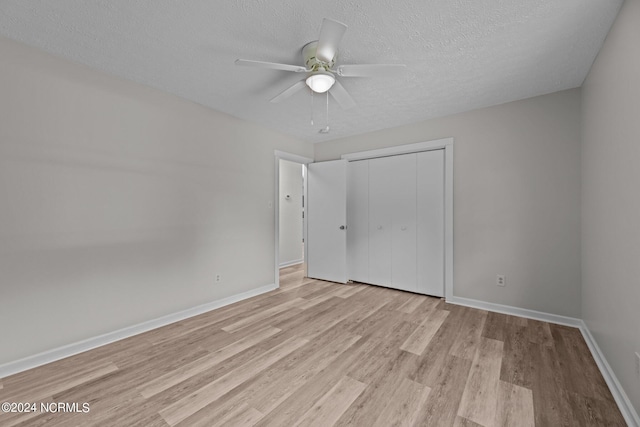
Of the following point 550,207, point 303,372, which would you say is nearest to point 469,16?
point 550,207

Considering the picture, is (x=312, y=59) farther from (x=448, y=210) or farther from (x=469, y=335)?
(x=469, y=335)

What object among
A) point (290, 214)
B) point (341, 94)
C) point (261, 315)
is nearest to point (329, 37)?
point (341, 94)

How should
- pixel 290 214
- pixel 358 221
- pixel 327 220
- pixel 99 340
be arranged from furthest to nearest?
pixel 290 214
pixel 327 220
pixel 358 221
pixel 99 340

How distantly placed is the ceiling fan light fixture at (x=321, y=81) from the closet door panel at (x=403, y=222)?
207 cm

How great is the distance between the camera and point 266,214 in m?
3.87

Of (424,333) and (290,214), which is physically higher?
(290,214)

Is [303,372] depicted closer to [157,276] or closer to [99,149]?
[157,276]

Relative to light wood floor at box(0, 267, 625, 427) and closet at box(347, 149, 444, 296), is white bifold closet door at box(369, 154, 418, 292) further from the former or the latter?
light wood floor at box(0, 267, 625, 427)

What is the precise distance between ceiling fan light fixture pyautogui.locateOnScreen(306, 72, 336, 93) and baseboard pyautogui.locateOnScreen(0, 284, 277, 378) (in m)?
2.65

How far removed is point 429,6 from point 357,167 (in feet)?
8.97

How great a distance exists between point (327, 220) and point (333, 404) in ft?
9.97

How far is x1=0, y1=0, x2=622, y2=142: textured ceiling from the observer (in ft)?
5.34

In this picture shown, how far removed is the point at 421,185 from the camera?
3660 millimetres

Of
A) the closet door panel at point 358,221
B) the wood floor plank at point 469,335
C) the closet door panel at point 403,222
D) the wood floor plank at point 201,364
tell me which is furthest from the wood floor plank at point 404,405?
the closet door panel at point 358,221
